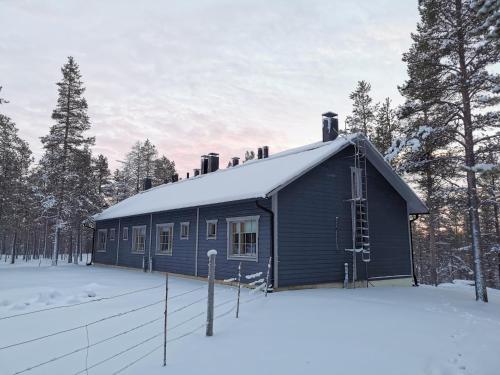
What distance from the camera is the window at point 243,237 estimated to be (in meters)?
13.8

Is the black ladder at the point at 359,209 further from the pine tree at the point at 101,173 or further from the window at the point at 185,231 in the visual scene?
the pine tree at the point at 101,173

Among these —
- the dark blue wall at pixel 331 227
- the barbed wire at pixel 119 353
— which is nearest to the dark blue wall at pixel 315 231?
the dark blue wall at pixel 331 227

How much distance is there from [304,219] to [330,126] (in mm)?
5253

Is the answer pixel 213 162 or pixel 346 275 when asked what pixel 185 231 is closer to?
pixel 346 275

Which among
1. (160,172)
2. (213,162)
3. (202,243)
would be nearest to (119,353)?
(202,243)

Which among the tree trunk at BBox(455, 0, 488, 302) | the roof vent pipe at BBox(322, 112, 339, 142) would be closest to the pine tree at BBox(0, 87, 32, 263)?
the roof vent pipe at BBox(322, 112, 339, 142)

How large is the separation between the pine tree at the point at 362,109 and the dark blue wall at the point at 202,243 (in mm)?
16999

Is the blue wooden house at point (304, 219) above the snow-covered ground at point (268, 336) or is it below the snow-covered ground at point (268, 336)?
above

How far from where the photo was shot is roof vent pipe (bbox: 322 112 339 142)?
16.7m

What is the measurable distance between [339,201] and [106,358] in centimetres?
1125

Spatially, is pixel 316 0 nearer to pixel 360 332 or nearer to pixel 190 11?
pixel 190 11

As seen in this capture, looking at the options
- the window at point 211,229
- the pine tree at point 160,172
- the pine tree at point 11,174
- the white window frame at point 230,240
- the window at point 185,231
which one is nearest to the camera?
the white window frame at point 230,240

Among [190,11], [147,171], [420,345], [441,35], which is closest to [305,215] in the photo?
[420,345]

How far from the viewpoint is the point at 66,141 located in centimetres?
2861
